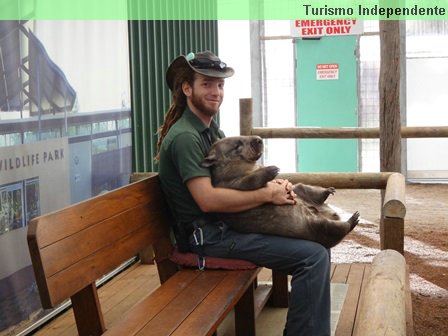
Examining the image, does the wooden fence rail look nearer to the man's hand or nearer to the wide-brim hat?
the man's hand

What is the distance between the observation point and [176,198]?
11.3ft

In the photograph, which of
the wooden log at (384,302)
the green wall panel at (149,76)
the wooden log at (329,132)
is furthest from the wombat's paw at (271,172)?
the wooden log at (329,132)

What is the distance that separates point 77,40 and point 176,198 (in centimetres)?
175

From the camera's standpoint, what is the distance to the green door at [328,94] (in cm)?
1141

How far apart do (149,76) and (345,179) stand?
219 centimetres

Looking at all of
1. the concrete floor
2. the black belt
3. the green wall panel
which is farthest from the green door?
the black belt

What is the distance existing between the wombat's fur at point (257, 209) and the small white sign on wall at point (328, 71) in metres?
8.31

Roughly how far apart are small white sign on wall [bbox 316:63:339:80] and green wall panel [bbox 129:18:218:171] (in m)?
4.98

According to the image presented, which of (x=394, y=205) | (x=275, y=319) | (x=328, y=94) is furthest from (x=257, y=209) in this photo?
(x=328, y=94)

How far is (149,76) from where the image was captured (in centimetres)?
598

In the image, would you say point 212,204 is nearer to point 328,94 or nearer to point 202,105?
point 202,105

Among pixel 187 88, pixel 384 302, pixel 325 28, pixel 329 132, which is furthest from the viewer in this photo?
pixel 325 28

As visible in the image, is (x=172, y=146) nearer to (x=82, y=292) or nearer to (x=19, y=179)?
(x=82, y=292)

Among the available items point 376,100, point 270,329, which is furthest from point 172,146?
point 376,100
